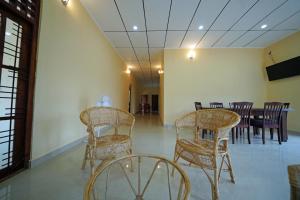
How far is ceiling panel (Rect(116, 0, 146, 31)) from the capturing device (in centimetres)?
312

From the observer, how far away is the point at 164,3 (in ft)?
10.2

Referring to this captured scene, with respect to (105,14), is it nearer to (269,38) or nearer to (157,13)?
(157,13)

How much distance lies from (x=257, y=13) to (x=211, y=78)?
2423mm

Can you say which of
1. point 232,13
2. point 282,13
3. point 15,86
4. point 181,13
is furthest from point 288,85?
point 15,86

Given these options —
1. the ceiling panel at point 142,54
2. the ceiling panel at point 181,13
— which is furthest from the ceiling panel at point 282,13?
the ceiling panel at point 142,54

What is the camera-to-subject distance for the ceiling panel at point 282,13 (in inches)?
124

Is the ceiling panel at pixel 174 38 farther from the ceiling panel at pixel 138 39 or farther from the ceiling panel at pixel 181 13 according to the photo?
the ceiling panel at pixel 138 39

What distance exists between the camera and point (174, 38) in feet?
15.7

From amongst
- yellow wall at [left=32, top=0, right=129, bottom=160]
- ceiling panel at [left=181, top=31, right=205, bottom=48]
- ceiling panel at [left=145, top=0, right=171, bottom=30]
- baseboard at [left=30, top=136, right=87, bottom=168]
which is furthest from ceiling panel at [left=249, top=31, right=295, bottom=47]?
baseboard at [left=30, top=136, right=87, bottom=168]

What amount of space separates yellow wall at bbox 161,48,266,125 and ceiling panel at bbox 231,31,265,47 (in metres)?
0.32

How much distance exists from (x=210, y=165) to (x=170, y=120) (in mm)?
4208

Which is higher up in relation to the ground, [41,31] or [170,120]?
[41,31]

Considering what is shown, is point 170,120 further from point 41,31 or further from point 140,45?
point 41,31

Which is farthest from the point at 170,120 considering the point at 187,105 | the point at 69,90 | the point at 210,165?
the point at 210,165
